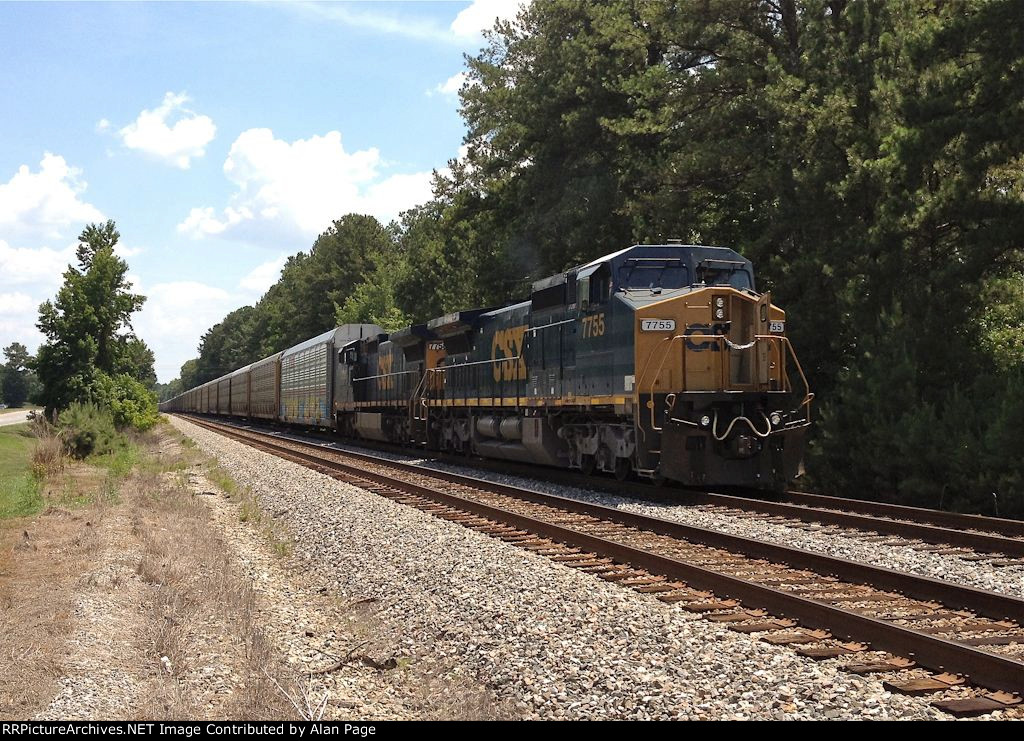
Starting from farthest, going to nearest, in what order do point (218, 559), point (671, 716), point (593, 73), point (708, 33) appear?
1. point (593, 73)
2. point (708, 33)
3. point (218, 559)
4. point (671, 716)

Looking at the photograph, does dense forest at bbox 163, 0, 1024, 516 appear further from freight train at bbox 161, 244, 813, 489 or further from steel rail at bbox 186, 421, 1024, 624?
steel rail at bbox 186, 421, 1024, 624

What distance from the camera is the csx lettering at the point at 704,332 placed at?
45.5 ft

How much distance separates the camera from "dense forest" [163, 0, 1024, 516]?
13703mm

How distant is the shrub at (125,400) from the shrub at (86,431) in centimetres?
254

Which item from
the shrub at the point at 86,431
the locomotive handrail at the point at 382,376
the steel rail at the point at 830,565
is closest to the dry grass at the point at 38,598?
the steel rail at the point at 830,565

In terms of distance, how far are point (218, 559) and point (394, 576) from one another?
2.33m

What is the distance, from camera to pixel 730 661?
19.0ft

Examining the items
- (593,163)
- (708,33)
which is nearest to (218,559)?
(708,33)

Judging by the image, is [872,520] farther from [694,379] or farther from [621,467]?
[621,467]

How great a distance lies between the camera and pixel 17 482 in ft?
65.5

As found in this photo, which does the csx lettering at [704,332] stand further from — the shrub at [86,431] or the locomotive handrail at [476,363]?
the shrub at [86,431]

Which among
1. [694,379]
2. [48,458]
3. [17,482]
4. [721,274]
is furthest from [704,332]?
[48,458]

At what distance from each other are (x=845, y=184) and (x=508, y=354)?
7340 millimetres
